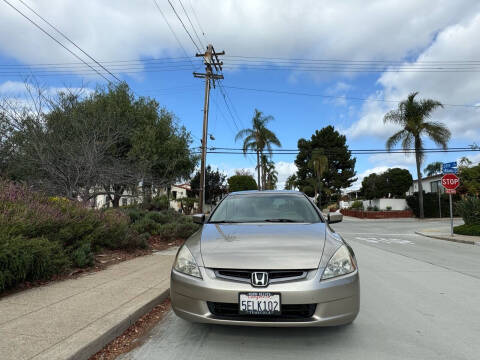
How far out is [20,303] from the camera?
4160 millimetres

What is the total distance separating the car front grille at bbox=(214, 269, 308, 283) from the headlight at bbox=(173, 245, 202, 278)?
8.9 inches

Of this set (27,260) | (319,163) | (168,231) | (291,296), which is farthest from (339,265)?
(319,163)

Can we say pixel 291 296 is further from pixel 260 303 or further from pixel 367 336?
pixel 367 336

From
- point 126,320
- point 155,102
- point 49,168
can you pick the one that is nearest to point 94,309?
point 126,320

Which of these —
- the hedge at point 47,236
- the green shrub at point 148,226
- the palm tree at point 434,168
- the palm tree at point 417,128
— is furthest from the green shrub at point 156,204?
the palm tree at point 434,168

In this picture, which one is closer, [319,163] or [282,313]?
[282,313]

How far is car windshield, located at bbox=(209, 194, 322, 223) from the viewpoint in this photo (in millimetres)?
4480

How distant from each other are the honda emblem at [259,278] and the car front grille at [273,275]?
0.04 meters

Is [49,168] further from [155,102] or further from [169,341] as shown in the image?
[169,341]

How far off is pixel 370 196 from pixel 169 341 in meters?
67.9

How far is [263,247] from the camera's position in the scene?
3311 millimetres

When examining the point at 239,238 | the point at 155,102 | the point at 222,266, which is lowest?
the point at 222,266

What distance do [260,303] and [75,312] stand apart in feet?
7.37

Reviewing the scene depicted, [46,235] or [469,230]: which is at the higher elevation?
[46,235]
